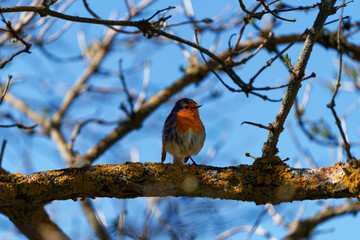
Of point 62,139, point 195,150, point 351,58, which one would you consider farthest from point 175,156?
point 351,58

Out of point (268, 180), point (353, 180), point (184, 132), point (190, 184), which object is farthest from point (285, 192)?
point (184, 132)

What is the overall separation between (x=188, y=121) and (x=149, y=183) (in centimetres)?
217

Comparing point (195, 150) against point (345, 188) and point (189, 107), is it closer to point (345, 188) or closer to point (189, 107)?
point (189, 107)

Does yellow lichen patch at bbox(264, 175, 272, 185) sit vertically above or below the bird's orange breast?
below

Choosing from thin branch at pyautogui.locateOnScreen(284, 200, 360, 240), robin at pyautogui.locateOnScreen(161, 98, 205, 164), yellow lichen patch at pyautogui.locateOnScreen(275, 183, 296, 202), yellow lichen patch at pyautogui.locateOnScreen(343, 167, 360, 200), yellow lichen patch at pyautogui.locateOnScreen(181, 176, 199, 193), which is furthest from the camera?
robin at pyautogui.locateOnScreen(161, 98, 205, 164)

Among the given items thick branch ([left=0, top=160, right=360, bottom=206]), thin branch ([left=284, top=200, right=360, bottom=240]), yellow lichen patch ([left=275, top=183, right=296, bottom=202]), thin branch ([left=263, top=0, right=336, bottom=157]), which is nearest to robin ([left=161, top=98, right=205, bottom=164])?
thin branch ([left=284, top=200, right=360, bottom=240])

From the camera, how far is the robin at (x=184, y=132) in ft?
17.2

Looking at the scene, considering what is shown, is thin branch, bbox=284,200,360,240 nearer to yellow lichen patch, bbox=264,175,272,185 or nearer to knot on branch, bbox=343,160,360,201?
yellow lichen patch, bbox=264,175,272,185

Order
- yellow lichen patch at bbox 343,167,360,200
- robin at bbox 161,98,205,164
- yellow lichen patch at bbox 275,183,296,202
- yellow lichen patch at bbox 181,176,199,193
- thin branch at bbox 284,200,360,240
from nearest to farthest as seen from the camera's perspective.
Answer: yellow lichen patch at bbox 343,167,360,200
yellow lichen patch at bbox 275,183,296,202
yellow lichen patch at bbox 181,176,199,193
thin branch at bbox 284,200,360,240
robin at bbox 161,98,205,164

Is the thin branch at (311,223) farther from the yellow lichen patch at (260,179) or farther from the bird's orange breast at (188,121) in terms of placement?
the yellow lichen patch at (260,179)

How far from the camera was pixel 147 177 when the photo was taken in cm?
319

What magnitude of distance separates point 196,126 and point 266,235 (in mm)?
1608

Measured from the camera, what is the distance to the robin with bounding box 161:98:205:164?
5.24 meters

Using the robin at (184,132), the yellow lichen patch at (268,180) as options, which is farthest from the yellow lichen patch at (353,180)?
the robin at (184,132)
